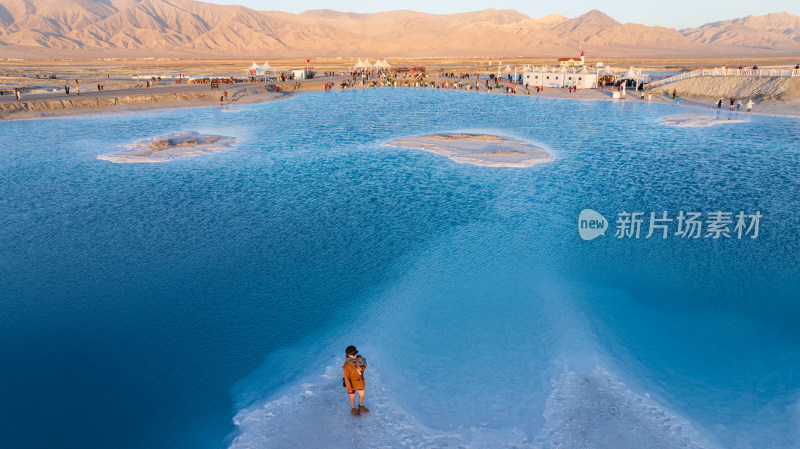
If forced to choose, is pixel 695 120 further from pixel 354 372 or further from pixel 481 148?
pixel 354 372

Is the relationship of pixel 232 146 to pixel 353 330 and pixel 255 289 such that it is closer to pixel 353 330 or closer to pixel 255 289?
pixel 255 289

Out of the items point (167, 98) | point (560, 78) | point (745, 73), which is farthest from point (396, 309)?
point (560, 78)

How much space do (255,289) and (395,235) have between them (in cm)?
647

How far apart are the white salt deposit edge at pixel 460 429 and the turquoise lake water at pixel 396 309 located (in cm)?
5

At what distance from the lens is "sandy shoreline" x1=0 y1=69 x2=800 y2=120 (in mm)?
50250

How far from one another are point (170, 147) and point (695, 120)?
156ft

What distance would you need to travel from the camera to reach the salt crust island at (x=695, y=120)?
43.7 m

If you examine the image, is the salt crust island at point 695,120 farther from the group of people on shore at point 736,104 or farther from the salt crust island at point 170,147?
the salt crust island at point 170,147

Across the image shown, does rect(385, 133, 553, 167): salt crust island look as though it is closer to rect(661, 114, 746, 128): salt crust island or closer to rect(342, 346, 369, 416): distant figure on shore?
rect(661, 114, 746, 128): salt crust island

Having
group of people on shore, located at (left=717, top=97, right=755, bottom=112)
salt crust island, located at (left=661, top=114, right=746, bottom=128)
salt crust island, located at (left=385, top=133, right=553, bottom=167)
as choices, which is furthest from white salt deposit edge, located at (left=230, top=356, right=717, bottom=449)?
group of people on shore, located at (left=717, top=97, right=755, bottom=112)

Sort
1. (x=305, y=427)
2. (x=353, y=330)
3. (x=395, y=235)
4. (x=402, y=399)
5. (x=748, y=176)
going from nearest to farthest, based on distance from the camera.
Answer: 1. (x=305, y=427)
2. (x=402, y=399)
3. (x=353, y=330)
4. (x=395, y=235)
5. (x=748, y=176)

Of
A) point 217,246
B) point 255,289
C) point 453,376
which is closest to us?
point 453,376

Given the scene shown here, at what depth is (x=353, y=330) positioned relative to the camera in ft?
42.5

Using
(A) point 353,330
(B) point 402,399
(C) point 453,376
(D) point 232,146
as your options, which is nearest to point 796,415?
(C) point 453,376
